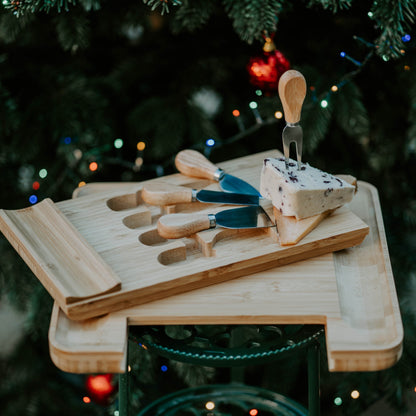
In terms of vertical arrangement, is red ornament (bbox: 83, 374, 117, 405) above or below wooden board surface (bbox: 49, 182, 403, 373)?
below

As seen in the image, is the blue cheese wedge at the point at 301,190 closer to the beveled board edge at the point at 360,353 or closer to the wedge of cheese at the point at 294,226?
the wedge of cheese at the point at 294,226

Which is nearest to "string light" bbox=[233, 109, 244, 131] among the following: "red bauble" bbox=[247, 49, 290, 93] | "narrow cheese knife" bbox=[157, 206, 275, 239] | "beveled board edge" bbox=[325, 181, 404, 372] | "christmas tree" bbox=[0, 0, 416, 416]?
"christmas tree" bbox=[0, 0, 416, 416]

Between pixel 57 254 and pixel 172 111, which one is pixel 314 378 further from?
pixel 172 111

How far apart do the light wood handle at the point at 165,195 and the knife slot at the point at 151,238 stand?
7 centimetres

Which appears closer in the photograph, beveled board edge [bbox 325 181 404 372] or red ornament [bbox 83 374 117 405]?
beveled board edge [bbox 325 181 404 372]

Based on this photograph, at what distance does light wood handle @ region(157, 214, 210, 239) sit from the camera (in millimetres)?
1086

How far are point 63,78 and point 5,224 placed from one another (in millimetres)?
540

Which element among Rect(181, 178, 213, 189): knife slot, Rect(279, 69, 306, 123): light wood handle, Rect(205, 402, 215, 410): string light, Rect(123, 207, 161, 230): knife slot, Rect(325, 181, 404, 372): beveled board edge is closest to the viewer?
Rect(325, 181, 404, 372): beveled board edge

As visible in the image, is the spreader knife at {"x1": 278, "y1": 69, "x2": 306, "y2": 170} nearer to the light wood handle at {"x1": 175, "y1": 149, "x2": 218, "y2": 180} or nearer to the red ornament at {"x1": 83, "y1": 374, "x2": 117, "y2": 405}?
the light wood handle at {"x1": 175, "y1": 149, "x2": 218, "y2": 180}

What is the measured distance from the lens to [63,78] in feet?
5.12

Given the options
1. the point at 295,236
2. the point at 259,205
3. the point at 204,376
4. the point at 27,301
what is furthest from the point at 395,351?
the point at 27,301

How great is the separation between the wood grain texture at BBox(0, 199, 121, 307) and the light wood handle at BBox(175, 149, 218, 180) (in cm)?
25

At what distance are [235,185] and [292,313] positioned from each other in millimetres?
324

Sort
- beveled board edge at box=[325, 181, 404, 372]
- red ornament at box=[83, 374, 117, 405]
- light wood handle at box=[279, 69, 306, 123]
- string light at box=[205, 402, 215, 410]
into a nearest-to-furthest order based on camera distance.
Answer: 1. beveled board edge at box=[325, 181, 404, 372]
2. light wood handle at box=[279, 69, 306, 123]
3. string light at box=[205, 402, 215, 410]
4. red ornament at box=[83, 374, 117, 405]
